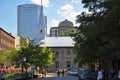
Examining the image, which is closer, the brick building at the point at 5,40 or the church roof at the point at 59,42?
the brick building at the point at 5,40

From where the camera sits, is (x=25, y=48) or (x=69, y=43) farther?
(x=69, y=43)

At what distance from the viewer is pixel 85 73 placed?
51.9 metres

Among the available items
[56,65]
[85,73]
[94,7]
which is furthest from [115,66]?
[56,65]

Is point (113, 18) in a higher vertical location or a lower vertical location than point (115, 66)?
higher

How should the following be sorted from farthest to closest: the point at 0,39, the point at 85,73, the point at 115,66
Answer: the point at 0,39 → the point at 115,66 → the point at 85,73

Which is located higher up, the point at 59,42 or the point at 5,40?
the point at 5,40

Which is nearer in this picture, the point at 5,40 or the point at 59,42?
the point at 5,40

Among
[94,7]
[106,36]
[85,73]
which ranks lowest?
[85,73]

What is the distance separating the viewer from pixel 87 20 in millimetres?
40406

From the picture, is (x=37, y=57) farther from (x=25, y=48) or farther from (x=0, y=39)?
(x=0, y=39)

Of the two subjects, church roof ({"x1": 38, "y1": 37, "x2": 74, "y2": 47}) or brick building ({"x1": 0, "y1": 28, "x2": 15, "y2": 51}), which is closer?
brick building ({"x1": 0, "y1": 28, "x2": 15, "y2": 51})

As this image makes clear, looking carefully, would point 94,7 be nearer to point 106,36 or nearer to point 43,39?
point 106,36

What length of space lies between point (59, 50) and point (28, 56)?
60.1 metres

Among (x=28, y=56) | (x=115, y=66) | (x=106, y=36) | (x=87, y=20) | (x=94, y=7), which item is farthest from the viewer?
(x=28, y=56)
